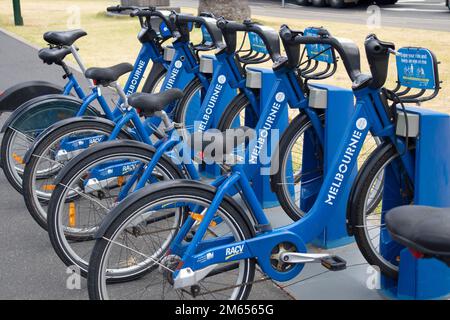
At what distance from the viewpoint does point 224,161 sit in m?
3.21

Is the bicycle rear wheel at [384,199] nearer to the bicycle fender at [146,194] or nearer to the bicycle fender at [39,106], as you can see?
the bicycle fender at [146,194]

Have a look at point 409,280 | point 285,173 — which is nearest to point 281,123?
point 285,173

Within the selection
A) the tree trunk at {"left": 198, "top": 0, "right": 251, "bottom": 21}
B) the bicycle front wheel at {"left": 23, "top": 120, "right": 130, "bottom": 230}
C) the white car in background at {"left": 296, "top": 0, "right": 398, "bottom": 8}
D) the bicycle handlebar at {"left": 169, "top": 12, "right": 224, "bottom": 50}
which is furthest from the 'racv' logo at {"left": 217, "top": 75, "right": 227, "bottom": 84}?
the white car in background at {"left": 296, "top": 0, "right": 398, "bottom": 8}

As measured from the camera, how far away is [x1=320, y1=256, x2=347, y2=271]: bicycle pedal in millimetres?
3303

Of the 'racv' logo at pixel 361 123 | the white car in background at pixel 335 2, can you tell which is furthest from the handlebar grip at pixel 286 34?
the white car in background at pixel 335 2

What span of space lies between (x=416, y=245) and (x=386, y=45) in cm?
160

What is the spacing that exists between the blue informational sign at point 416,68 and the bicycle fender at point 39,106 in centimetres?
237

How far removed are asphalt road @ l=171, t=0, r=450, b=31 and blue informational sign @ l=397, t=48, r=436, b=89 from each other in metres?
12.3

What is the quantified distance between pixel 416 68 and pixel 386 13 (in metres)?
17.5

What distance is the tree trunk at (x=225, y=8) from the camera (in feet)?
48.6

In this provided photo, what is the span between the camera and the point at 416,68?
3385mm

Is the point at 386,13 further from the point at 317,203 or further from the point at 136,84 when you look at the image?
the point at 317,203

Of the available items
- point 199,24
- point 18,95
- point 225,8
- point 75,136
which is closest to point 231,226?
point 75,136

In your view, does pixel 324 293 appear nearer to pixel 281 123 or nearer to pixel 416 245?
pixel 281 123
